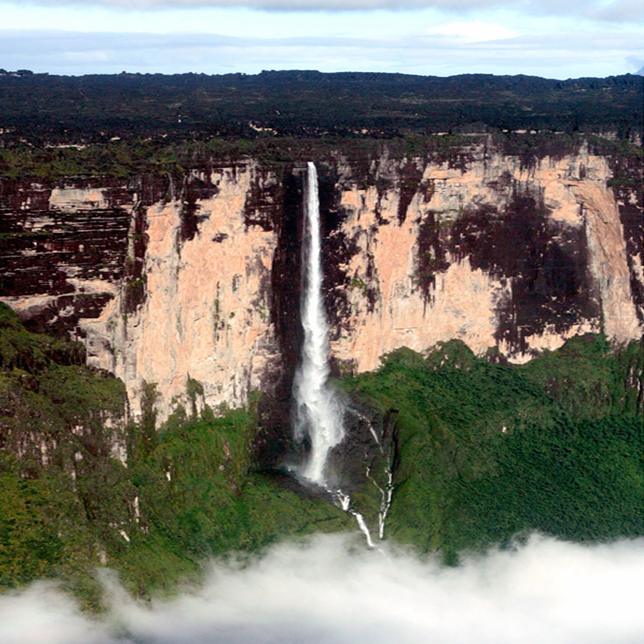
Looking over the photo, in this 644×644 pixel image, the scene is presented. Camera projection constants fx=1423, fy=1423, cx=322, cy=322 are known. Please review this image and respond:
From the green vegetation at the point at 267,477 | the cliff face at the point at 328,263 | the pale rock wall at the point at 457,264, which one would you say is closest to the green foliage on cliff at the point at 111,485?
the green vegetation at the point at 267,477

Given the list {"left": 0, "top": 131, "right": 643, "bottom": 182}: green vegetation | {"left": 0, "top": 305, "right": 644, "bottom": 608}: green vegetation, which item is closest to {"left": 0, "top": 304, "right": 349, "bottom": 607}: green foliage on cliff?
{"left": 0, "top": 305, "right": 644, "bottom": 608}: green vegetation

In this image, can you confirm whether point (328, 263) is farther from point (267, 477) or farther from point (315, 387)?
point (267, 477)

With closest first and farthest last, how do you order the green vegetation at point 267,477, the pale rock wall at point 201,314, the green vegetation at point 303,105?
the green vegetation at point 267,477 < the pale rock wall at point 201,314 < the green vegetation at point 303,105

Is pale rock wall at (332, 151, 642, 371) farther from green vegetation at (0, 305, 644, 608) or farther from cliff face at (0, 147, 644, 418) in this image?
green vegetation at (0, 305, 644, 608)

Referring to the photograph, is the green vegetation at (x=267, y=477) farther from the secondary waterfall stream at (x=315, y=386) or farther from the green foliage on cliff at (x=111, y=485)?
the secondary waterfall stream at (x=315, y=386)

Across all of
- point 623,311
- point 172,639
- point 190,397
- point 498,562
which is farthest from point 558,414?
point 172,639

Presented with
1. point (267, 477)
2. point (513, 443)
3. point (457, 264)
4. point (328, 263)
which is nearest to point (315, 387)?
point (267, 477)
